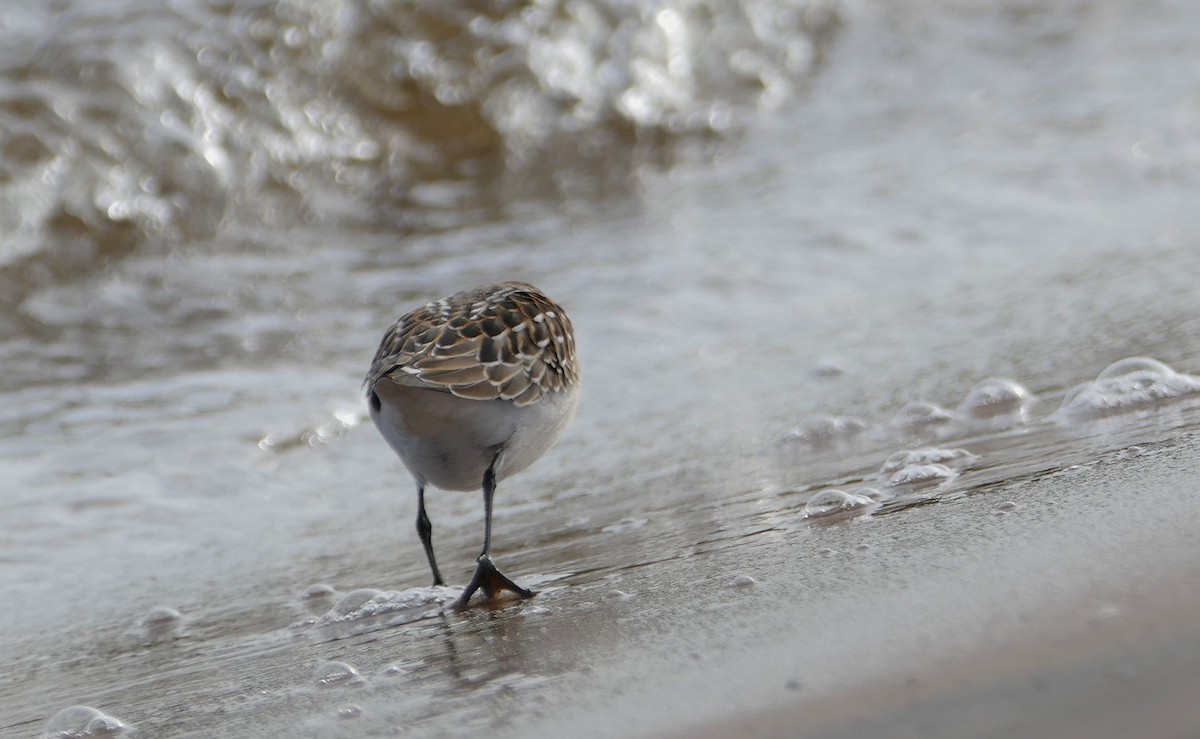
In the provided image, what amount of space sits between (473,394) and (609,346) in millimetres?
2508

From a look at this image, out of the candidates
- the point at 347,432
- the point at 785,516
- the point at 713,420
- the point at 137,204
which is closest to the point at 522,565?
the point at 785,516

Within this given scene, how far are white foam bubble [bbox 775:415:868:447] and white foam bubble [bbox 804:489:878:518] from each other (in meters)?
0.77

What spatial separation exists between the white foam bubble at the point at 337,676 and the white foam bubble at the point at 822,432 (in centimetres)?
184

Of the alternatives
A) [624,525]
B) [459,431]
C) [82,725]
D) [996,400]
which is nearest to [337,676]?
[82,725]

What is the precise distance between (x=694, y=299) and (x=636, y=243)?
128cm

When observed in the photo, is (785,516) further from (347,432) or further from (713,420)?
(347,432)

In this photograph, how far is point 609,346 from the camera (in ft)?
19.3

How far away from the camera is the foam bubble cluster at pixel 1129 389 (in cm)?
379

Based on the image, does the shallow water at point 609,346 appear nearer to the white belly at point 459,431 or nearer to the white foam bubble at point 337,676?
the white foam bubble at point 337,676

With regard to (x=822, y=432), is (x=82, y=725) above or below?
below

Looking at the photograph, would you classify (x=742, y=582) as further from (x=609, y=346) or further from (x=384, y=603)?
(x=609, y=346)

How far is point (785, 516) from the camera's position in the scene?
3533mm

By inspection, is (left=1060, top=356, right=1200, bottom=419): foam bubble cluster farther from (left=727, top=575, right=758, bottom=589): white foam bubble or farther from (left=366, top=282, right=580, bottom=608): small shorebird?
(left=366, top=282, right=580, bottom=608): small shorebird

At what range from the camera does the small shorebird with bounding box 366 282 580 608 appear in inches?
133
